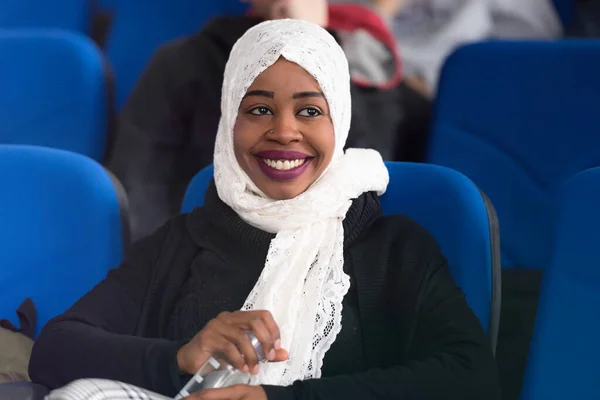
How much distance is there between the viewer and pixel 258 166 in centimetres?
137

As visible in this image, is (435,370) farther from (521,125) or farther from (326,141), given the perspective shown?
(521,125)

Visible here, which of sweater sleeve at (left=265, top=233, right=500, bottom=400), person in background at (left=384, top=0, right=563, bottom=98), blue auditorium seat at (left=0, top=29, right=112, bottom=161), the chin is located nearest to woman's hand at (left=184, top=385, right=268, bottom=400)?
sweater sleeve at (left=265, top=233, right=500, bottom=400)

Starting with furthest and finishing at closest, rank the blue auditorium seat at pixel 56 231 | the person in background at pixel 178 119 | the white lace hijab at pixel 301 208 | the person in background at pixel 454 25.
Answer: the person in background at pixel 454 25 → the person in background at pixel 178 119 → the blue auditorium seat at pixel 56 231 → the white lace hijab at pixel 301 208

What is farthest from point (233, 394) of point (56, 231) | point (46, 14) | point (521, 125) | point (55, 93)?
point (46, 14)

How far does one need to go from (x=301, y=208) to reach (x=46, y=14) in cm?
180

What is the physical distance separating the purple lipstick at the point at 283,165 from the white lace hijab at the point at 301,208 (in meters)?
0.04

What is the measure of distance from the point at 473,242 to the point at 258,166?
1.14 feet

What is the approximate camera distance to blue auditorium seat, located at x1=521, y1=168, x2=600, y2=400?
3.88 ft

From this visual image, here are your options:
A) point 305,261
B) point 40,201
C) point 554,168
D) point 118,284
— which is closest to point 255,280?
point 305,261

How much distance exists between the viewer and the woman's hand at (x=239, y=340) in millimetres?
1106

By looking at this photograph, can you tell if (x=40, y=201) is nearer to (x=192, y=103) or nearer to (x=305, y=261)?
(x=305, y=261)

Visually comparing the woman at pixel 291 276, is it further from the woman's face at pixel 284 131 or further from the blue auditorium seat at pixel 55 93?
the blue auditorium seat at pixel 55 93

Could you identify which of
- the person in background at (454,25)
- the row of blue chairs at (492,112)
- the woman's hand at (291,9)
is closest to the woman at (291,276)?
the row of blue chairs at (492,112)

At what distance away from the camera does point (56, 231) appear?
150 cm
